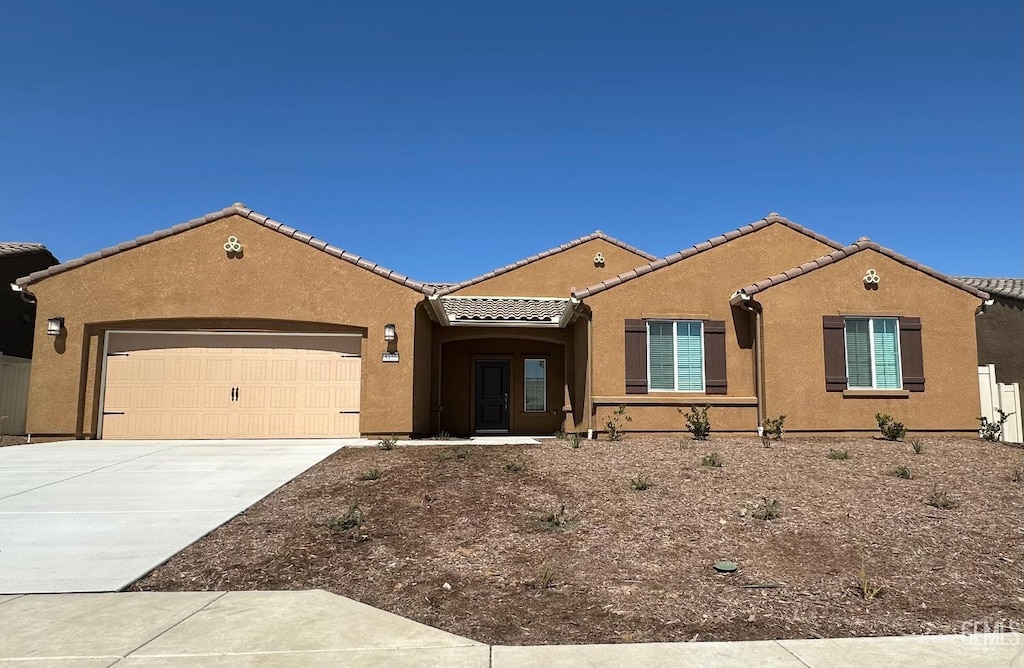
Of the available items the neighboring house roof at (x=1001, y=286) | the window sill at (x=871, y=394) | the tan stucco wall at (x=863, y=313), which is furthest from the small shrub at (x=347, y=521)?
the neighboring house roof at (x=1001, y=286)

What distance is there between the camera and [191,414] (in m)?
13.6

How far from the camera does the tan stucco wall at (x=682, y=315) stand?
44.7 ft

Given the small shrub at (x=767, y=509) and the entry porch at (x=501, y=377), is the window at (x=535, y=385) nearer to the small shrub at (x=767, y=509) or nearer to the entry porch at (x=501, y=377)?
the entry porch at (x=501, y=377)

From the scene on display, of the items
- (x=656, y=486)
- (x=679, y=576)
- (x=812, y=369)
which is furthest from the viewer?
(x=812, y=369)

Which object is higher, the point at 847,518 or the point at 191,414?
the point at 191,414

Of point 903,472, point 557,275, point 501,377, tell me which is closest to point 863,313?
point 903,472

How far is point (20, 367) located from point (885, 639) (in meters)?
17.9

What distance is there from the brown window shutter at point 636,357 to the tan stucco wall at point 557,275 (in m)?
6.08

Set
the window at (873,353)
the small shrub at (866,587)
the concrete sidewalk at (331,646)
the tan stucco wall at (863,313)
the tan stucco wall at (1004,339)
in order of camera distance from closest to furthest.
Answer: the concrete sidewalk at (331,646)
the small shrub at (866,587)
the tan stucco wall at (863,313)
the window at (873,353)
the tan stucco wall at (1004,339)

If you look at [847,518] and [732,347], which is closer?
[847,518]

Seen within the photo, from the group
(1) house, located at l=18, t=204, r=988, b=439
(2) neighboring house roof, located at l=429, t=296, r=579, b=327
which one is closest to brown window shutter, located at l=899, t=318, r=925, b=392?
(1) house, located at l=18, t=204, r=988, b=439

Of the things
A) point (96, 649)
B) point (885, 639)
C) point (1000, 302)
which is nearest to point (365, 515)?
point (96, 649)

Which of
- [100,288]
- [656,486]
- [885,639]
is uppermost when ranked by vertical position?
[100,288]

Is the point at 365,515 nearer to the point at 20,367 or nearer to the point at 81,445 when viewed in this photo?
the point at 81,445
